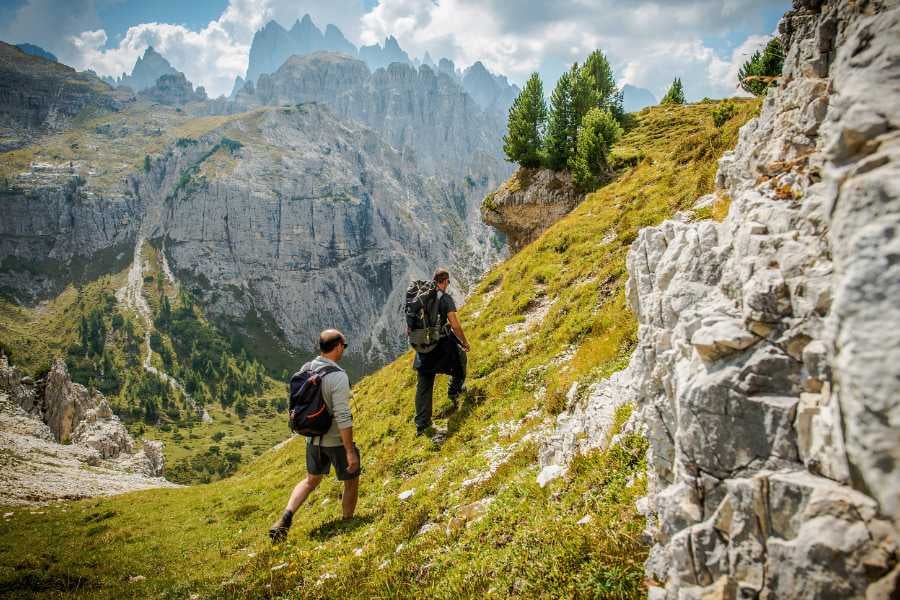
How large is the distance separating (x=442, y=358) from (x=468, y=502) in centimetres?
554

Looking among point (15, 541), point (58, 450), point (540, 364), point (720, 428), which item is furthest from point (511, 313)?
point (58, 450)

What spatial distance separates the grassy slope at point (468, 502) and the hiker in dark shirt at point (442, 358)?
34.7 inches

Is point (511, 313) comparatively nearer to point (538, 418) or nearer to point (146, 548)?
point (538, 418)

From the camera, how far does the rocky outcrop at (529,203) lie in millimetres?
47031

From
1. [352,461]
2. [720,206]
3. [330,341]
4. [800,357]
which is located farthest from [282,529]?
[720,206]

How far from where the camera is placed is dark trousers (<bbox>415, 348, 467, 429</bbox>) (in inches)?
511

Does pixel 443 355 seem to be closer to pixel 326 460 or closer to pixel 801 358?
pixel 326 460

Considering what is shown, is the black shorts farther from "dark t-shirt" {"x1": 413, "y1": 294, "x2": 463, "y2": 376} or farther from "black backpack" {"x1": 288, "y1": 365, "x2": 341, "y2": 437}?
"dark t-shirt" {"x1": 413, "y1": 294, "x2": 463, "y2": 376}

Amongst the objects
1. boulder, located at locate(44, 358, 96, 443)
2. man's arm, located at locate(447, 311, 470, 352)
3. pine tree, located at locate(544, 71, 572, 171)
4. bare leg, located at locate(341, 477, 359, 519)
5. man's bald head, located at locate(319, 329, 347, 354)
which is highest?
pine tree, located at locate(544, 71, 572, 171)

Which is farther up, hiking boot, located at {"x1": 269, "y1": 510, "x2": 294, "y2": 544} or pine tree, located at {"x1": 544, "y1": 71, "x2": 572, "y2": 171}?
pine tree, located at {"x1": 544, "y1": 71, "x2": 572, "y2": 171}

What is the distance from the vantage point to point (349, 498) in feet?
32.5

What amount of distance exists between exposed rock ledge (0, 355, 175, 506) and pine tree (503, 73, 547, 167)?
5099 cm

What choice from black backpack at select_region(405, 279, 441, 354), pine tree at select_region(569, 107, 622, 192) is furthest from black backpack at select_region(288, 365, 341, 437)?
pine tree at select_region(569, 107, 622, 192)

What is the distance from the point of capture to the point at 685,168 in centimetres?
1905
